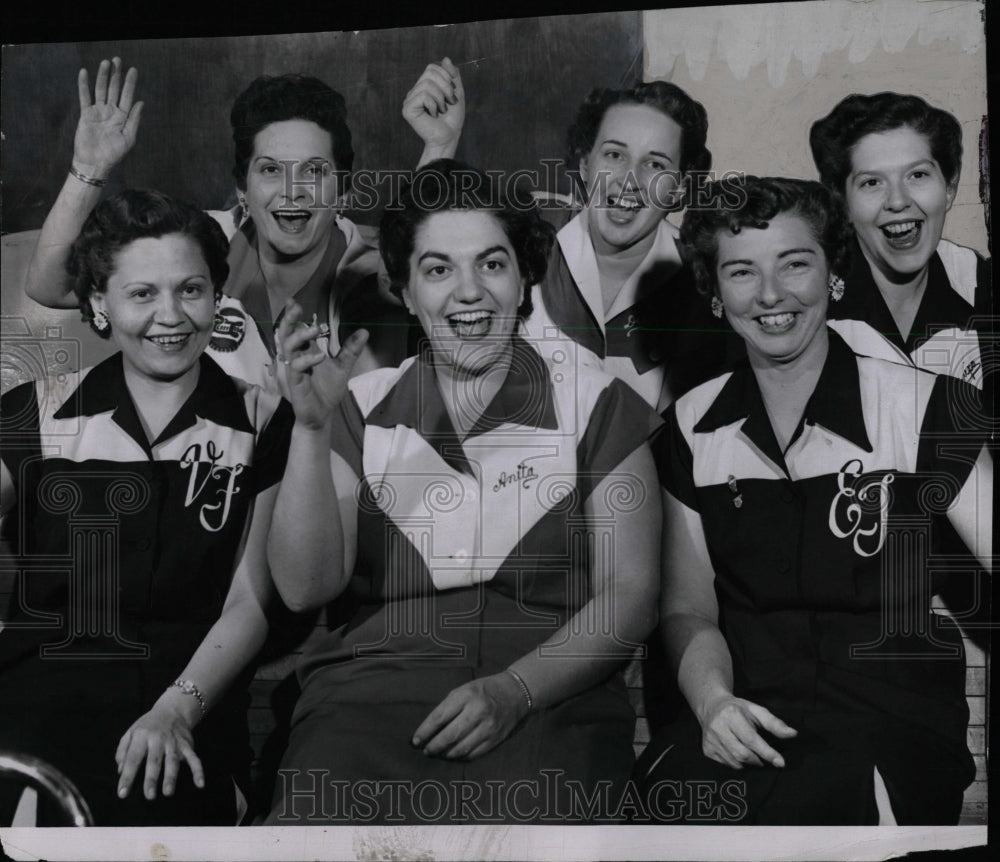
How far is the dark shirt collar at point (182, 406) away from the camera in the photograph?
→ 3.29 meters

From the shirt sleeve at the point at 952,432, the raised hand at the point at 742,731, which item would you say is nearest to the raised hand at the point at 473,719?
the raised hand at the point at 742,731

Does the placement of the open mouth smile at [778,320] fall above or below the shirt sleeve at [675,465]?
above

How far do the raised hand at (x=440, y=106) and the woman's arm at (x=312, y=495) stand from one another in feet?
1.87

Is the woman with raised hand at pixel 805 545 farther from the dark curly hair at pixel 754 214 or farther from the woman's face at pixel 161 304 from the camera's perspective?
the woman's face at pixel 161 304

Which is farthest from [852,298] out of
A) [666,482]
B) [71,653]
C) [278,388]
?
[71,653]

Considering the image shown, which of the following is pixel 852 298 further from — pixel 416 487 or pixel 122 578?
pixel 122 578

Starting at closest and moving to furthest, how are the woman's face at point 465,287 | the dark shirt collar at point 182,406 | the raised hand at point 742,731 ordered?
the raised hand at point 742,731
the woman's face at point 465,287
the dark shirt collar at point 182,406

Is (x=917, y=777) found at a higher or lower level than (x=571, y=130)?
lower

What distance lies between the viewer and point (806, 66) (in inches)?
126

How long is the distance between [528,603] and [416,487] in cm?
42

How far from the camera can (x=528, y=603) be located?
10.4 feet

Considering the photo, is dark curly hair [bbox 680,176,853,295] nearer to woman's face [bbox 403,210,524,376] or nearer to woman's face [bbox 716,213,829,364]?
woman's face [bbox 716,213,829,364]

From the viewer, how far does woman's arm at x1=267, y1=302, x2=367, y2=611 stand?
3.16 metres

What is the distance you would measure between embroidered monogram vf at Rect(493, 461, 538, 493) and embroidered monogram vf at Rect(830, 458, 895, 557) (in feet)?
2.57
